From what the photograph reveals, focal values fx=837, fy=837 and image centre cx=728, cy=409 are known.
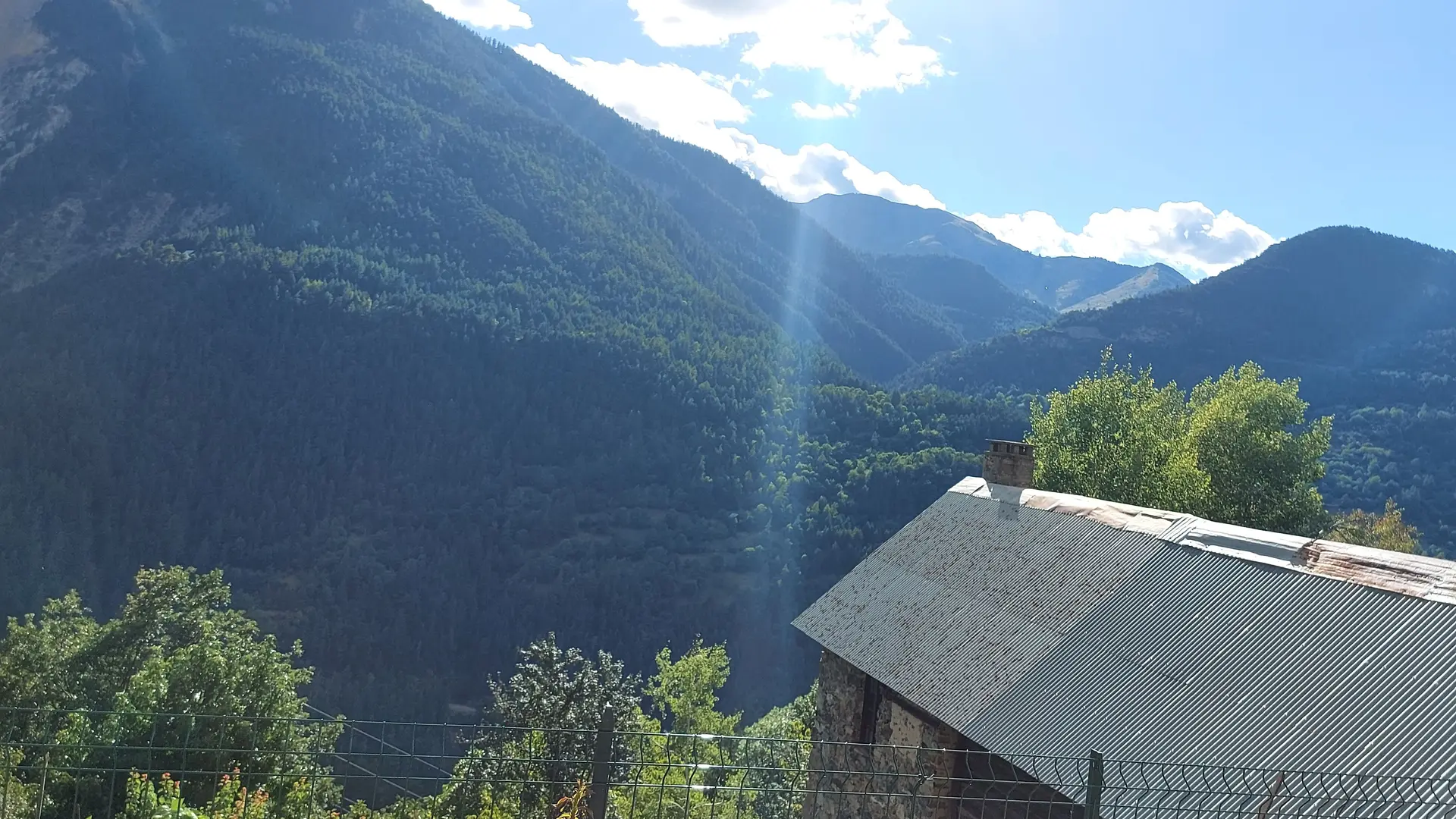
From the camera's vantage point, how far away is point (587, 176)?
169 metres

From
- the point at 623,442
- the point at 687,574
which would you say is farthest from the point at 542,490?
the point at 687,574

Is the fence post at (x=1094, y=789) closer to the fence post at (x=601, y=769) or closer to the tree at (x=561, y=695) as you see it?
the fence post at (x=601, y=769)

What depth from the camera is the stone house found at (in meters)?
8.05

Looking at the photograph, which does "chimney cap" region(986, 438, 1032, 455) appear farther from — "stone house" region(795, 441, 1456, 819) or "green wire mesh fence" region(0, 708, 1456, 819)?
"green wire mesh fence" region(0, 708, 1456, 819)

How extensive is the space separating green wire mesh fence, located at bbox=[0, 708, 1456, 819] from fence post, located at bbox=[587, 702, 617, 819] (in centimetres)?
1

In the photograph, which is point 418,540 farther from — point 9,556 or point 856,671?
point 856,671

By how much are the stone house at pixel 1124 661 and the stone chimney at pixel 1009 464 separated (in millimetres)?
1673

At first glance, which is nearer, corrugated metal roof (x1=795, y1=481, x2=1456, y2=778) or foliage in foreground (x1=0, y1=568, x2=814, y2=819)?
corrugated metal roof (x1=795, y1=481, x2=1456, y2=778)

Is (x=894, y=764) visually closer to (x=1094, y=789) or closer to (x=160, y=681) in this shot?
(x=1094, y=789)

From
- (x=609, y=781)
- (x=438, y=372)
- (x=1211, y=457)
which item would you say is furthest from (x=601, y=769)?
(x=438, y=372)

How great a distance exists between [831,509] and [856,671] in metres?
81.0

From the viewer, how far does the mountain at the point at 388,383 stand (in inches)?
3460

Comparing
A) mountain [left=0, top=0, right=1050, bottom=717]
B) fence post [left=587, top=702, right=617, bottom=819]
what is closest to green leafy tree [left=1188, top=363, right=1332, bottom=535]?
fence post [left=587, top=702, right=617, bottom=819]

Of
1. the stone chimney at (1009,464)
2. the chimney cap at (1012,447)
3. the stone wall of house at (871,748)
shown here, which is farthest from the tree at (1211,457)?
the stone wall of house at (871,748)
